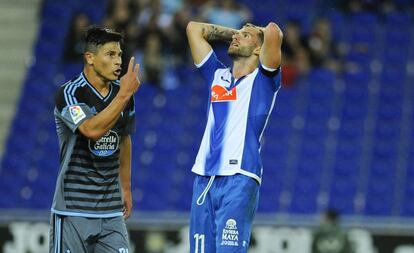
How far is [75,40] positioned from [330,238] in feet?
20.8

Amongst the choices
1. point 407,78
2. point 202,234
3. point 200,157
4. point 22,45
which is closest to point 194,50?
point 200,157

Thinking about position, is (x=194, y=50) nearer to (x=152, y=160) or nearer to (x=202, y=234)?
(x=202, y=234)

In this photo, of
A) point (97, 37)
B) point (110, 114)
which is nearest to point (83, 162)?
point (110, 114)

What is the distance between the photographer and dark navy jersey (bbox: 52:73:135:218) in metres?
7.07

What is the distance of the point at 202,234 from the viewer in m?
7.28

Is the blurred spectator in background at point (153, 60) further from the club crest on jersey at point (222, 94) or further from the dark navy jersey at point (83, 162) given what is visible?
the dark navy jersey at point (83, 162)

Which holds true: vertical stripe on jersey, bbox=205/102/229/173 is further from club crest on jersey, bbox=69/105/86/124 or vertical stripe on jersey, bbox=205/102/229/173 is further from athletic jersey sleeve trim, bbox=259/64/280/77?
club crest on jersey, bbox=69/105/86/124

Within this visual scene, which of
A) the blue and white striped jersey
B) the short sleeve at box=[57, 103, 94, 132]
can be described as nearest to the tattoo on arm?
the blue and white striped jersey

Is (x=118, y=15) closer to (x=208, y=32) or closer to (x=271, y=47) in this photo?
(x=208, y=32)

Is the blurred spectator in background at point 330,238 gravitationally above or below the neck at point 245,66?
below

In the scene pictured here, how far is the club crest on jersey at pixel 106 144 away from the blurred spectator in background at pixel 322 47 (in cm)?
896

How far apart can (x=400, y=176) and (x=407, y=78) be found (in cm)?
176

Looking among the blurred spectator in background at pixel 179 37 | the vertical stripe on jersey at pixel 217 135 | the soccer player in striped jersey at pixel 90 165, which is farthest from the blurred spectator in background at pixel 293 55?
the soccer player in striped jersey at pixel 90 165

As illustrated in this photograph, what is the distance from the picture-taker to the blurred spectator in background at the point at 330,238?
39.3 feet
